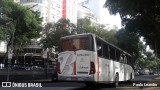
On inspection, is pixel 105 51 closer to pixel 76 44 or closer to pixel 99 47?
pixel 99 47

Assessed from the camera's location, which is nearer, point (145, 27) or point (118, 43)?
point (145, 27)

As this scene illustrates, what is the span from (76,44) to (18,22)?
31146 millimetres

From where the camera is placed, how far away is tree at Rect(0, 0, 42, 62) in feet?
147

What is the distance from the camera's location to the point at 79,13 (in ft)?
362

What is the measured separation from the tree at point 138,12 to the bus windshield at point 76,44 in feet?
19.8

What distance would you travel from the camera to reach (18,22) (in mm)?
46406

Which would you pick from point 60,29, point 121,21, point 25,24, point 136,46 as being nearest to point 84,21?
point 60,29

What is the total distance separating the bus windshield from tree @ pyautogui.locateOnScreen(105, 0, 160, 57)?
6.03m

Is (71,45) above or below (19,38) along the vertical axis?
below

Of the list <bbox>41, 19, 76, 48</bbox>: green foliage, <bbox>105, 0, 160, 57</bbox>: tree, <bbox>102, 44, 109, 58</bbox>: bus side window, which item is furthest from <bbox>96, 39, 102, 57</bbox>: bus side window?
<bbox>41, 19, 76, 48</bbox>: green foliage

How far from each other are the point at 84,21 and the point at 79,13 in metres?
48.8

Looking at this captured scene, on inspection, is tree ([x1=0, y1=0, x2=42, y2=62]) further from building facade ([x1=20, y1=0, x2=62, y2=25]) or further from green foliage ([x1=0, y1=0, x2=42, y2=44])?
building facade ([x1=20, y1=0, x2=62, y2=25])

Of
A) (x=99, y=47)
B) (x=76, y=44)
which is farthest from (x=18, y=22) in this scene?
(x=99, y=47)

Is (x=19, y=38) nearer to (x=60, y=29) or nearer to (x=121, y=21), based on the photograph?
(x=60, y=29)
